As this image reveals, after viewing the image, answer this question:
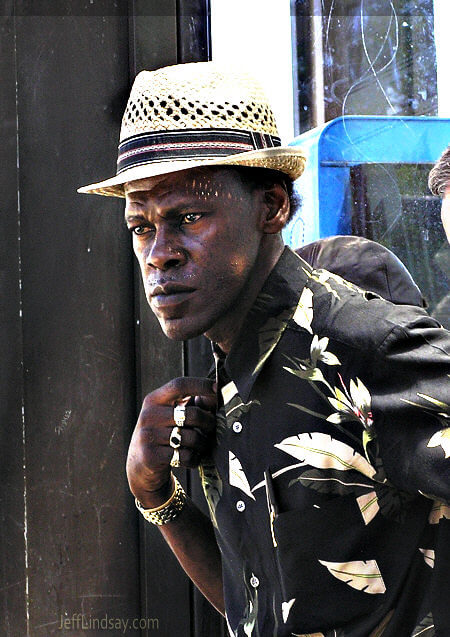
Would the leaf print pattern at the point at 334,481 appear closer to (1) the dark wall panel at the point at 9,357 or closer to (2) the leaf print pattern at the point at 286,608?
(2) the leaf print pattern at the point at 286,608

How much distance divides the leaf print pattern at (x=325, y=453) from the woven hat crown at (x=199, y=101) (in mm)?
574

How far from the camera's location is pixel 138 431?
2033 millimetres

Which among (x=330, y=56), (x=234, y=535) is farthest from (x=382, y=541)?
(x=330, y=56)

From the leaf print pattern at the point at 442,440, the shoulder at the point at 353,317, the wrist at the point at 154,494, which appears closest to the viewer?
the leaf print pattern at the point at 442,440

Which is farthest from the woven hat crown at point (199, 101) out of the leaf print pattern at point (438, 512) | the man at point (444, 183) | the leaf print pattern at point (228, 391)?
the leaf print pattern at point (438, 512)

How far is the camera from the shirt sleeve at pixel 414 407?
1455 millimetres

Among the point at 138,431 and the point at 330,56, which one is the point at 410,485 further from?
the point at 330,56

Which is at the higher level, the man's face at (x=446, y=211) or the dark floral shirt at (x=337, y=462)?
the man's face at (x=446, y=211)

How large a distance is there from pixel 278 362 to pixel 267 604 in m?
0.45

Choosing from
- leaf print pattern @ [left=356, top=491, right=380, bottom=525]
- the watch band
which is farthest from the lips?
the watch band

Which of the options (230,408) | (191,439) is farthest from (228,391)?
(191,439)

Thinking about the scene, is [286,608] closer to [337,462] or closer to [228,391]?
[337,462]

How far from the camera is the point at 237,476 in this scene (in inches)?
71.2

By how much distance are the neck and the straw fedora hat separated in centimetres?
16
